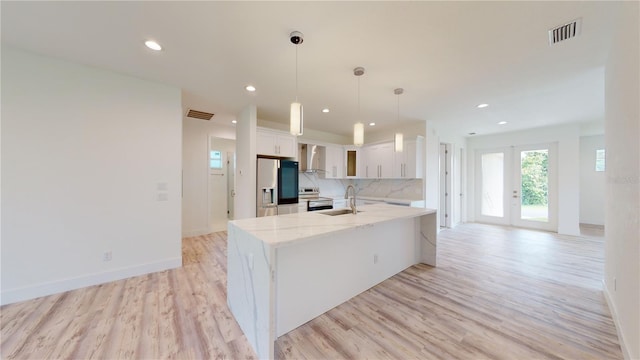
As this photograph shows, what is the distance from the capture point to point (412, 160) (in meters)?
5.16

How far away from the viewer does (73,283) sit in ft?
8.72

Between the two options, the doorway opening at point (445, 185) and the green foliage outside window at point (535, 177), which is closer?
the green foliage outside window at point (535, 177)

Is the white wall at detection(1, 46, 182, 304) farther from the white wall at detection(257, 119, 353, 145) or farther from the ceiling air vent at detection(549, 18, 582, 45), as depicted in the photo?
the ceiling air vent at detection(549, 18, 582, 45)

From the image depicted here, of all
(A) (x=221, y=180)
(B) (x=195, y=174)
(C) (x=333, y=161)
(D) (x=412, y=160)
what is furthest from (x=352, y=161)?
(B) (x=195, y=174)

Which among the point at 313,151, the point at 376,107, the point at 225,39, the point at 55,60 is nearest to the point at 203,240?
the point at 313,151

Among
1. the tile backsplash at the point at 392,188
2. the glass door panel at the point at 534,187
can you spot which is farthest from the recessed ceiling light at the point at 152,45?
the glass door panel at the point at 534,187

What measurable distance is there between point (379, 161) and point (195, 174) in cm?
447

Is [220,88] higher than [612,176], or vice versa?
[220,88]

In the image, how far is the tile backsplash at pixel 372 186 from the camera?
548 cm

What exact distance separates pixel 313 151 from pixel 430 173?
2.82m

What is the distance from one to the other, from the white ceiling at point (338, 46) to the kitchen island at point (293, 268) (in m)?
1.76

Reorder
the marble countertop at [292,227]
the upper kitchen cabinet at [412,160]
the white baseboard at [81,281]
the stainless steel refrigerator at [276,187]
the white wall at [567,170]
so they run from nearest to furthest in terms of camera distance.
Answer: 1. the marble countertop at [292,227]
2. the white baseboard at [81,281]
3. the stainless steel refrigerator at [276,187]
4. the upper kitchen cabinet at [412,160]
5. the white wall at [567,170]

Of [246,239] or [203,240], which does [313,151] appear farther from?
[246,239]

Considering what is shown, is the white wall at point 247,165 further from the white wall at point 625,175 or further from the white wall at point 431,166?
the white wall at point 625,175
